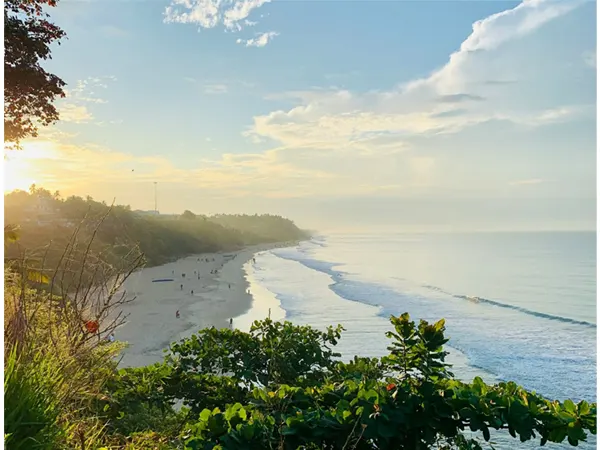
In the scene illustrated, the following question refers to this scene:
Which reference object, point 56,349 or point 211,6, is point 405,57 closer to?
point 211,6

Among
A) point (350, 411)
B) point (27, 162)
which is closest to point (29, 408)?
point (350, 411)

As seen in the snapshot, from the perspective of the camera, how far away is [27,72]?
281cm

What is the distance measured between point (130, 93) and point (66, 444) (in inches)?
85.4

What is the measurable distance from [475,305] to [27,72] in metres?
13.7

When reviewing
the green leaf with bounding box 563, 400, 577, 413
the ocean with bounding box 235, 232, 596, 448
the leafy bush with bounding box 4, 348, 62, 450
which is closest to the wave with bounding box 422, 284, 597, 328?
the ocean with bounding box 235, 232, 596, 448

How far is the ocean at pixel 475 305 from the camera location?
8.30m

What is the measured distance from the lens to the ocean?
8305 mm

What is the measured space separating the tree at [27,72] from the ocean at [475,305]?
2.07 metres

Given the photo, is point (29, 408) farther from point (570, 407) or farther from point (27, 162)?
point (27, 162)

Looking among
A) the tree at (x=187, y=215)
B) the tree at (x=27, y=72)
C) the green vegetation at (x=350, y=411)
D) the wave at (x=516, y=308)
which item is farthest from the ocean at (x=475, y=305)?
the tree at (x=187, y=215)

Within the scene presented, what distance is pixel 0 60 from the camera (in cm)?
137

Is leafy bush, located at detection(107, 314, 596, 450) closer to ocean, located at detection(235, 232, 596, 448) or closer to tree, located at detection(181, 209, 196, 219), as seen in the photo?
ocean, located at detection(235, 232, 596, 448)

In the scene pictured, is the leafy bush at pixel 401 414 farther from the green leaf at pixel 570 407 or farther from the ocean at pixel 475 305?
the ocean at pixel 475 305

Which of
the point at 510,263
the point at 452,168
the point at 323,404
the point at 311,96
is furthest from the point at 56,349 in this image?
the point at 510,263
